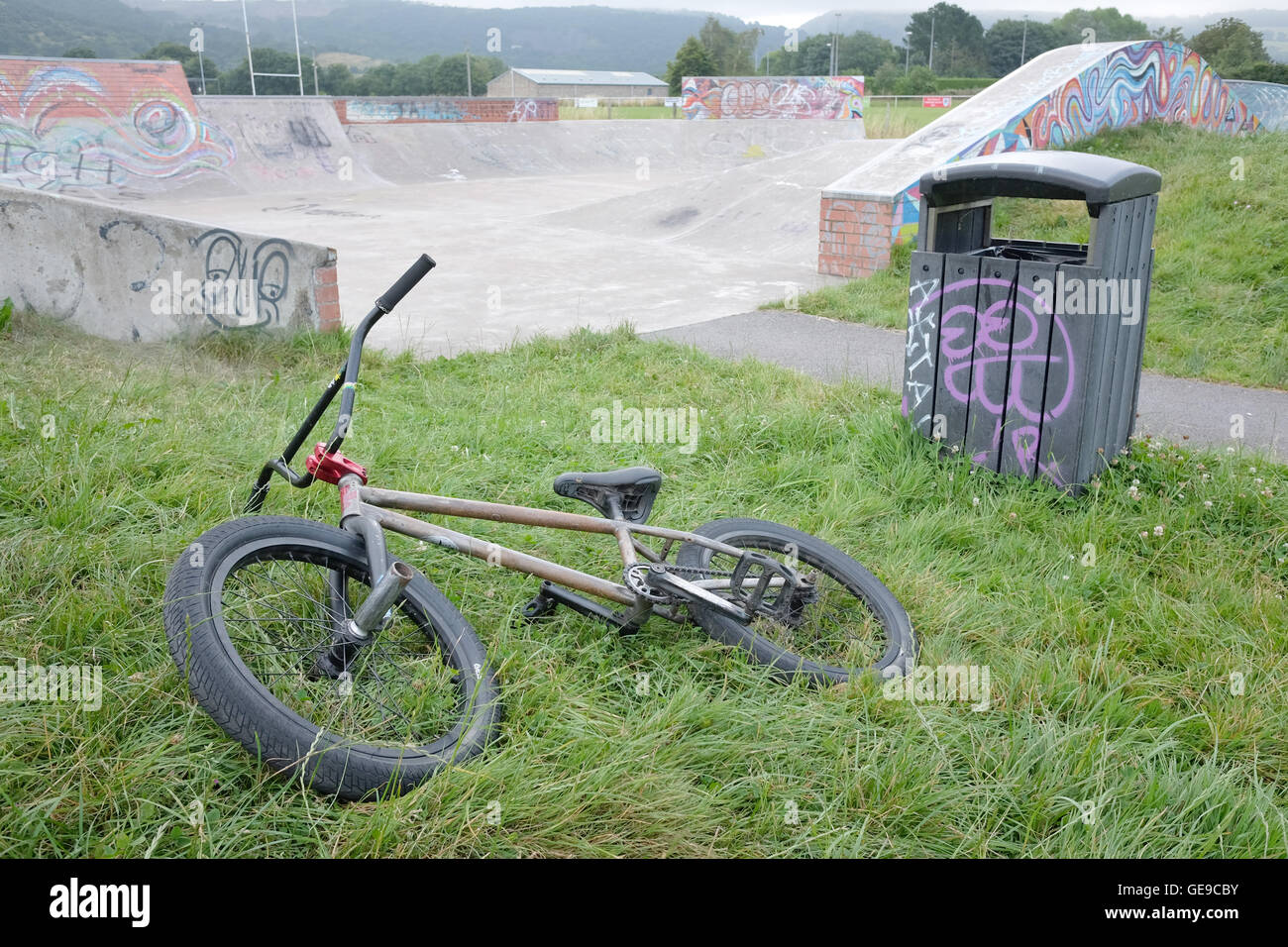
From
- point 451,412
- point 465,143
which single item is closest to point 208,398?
point 451,412

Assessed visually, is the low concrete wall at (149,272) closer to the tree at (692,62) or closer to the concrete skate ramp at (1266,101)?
the concrete skate ramp at (1266,101)

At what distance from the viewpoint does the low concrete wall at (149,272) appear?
6531mm

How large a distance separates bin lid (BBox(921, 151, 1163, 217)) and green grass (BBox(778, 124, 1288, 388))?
2960 mm

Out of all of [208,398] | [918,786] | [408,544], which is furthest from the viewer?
[208,398]

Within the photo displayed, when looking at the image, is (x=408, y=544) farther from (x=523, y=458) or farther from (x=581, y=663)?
(x=523, y=458)

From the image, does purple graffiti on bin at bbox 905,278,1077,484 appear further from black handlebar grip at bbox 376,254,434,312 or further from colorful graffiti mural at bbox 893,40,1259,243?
colorful graffiti mural at bbox 893,40,1259,243

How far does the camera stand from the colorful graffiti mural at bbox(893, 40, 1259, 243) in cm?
1109

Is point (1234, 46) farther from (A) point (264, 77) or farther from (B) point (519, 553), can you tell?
(B) point (519, 553)

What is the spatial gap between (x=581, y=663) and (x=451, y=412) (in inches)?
117

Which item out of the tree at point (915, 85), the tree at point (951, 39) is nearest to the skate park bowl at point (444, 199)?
the tree at point (915, 85)

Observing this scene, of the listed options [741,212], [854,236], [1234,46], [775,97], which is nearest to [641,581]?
[854,236]

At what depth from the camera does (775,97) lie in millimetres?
40875

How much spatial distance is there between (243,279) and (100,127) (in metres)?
17.2
